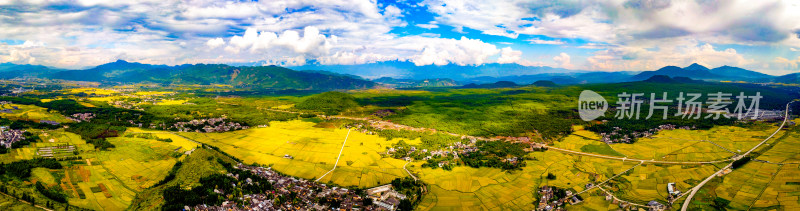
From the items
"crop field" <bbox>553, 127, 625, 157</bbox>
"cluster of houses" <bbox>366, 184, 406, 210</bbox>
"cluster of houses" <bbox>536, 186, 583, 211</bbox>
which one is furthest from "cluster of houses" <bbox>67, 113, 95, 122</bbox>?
"crop field" <bbox>553, 127, 625, 157</bbox>

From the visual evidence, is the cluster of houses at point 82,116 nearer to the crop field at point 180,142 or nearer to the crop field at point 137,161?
the crop field at point 180,142

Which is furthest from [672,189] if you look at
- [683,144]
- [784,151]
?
[784,151]

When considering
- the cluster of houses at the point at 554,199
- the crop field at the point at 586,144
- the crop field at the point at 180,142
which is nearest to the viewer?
the cluster of houses at the point at 554,199

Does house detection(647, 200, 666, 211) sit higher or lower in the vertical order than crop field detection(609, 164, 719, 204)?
lower

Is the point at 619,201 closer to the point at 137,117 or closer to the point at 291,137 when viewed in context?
the point at 291,137

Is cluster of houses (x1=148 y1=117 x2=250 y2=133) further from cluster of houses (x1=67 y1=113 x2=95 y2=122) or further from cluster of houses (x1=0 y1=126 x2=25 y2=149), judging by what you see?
cluster of houses (x1=0 y1=126 x2=25 y2=149)

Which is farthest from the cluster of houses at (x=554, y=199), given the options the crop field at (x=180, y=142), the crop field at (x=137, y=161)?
the crop field at (x=180, y=142)
